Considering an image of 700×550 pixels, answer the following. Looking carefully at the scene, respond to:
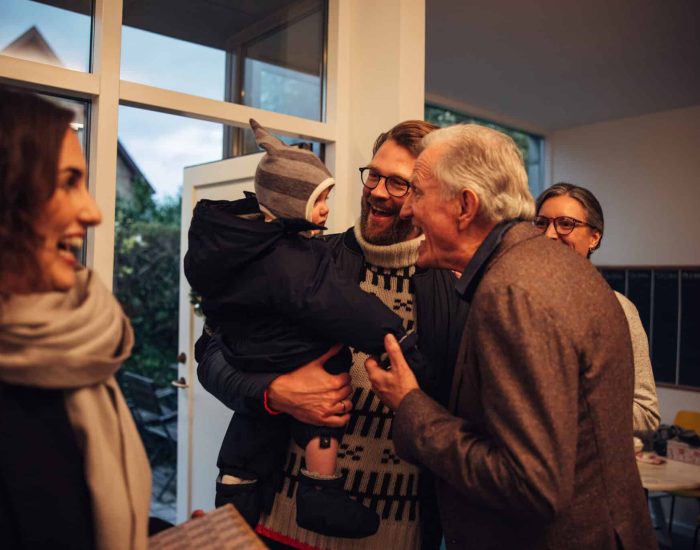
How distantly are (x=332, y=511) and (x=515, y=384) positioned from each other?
594 mm

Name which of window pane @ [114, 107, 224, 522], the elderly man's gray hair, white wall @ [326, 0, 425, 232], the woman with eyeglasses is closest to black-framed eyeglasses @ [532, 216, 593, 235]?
the woman with eyeglasses

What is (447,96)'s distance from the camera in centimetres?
525

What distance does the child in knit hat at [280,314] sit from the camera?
1.37 m

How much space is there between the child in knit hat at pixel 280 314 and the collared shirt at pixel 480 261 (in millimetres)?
201

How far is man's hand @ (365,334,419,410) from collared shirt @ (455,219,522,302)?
0.20 metres

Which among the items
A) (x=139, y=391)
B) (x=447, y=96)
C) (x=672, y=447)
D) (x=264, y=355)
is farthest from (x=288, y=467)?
(x=447, y=96)

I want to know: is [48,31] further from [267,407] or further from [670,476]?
[670,476]

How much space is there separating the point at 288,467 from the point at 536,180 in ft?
17.8

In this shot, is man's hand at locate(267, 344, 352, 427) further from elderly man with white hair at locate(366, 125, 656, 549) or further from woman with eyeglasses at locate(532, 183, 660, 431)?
woman with eyeglasses at locate(532, 183, 660, 431)

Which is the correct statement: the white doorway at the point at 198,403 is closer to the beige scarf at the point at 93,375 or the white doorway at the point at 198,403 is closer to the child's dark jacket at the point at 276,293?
the child's dark jacket at the point at 276,293

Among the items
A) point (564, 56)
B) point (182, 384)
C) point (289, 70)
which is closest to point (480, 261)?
point (289, 70)

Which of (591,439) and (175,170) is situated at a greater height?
(175,170)

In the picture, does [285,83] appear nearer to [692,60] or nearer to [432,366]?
[432,366]

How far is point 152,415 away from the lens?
19.5ft
